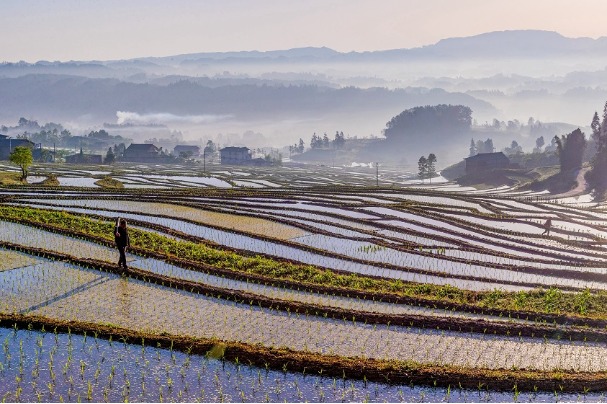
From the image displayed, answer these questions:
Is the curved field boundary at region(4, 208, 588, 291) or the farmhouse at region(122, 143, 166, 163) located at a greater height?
the farmhouse at region(122, 143, 166, 163)

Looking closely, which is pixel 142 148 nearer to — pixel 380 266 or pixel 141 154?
pixel 141 154

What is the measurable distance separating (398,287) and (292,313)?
5.04 m

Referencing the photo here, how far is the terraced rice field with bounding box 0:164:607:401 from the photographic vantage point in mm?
12812

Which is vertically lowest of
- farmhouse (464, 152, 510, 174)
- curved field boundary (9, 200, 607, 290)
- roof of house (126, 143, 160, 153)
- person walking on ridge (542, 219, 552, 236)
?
curved field boundary (9, 200, 607, 290)

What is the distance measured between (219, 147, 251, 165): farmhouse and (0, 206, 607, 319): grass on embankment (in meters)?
139

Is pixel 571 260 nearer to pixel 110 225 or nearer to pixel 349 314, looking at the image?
pixel 349 314

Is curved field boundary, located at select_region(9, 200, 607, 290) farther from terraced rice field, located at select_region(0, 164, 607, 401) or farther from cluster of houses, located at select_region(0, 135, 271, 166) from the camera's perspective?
cluster of houses, located at select_region(0, 135, 271, 166)

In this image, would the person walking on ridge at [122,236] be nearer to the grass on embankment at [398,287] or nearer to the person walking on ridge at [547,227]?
the grass on embankment at [398,287]

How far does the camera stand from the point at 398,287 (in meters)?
21.2

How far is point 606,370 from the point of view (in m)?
14.0

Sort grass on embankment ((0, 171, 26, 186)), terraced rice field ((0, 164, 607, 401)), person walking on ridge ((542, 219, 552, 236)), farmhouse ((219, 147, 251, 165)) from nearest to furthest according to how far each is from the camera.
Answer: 1. terraced rice field ((0, 164, 607, 401))
2. person walking on ridge ((542, 219, 552, 236))
3. grass on embankment ((0, 171, 26, 186))
4. farmhouse ((219, 147, 251, 165))

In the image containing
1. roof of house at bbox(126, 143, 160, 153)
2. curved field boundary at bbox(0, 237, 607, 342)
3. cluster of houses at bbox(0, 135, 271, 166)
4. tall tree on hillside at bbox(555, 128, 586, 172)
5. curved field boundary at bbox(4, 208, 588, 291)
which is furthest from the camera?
roof of house at bbox(126, 143, 160, 153)

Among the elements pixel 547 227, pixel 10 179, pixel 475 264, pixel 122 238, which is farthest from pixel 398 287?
pixel 10 179

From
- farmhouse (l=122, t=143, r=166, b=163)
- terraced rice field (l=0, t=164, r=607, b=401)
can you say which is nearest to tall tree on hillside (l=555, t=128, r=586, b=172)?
terraced rice field (l=0, t=164, r=607, b=401)
